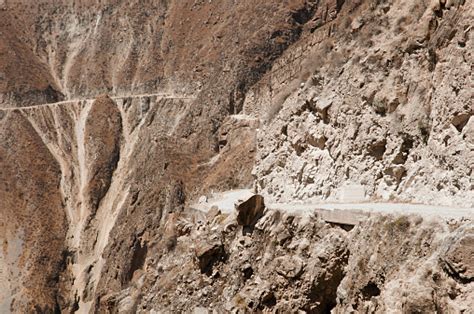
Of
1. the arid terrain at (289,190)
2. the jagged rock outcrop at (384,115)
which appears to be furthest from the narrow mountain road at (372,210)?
the jagged rock outcrop at (384,115)

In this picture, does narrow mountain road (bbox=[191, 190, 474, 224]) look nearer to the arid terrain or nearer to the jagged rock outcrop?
the arid terrain

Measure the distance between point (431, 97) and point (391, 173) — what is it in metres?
2.04

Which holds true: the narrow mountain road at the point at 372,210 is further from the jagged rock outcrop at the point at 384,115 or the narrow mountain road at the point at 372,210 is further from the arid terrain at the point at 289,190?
the jagged rock outcrop at the point at 384,115

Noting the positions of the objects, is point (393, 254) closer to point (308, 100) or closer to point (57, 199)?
point (308, 100)

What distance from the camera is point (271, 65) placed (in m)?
64.3

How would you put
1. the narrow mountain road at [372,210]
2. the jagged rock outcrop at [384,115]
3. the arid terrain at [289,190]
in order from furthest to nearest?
1. the jagged rock outcrop at [384,115]
2. the arid terrain at [289,190]
3. the narrow mountain road at [372,210]

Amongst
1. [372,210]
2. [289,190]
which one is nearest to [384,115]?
[372,210]

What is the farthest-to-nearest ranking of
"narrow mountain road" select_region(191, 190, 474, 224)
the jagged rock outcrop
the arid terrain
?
the jagged rock outcrop
the arid terrain
"narrow mountain road" select_region(191, 190, 474, 224)

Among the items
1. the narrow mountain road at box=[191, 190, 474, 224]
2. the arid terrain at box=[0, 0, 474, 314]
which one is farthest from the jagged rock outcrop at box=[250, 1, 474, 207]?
the narrow mountain road at box=[191, 190, 474, 224]

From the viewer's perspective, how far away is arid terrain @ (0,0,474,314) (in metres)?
12.4

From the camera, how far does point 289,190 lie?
19.5 metres

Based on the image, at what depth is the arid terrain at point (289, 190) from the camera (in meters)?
12.4

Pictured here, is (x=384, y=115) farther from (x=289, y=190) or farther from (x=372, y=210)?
(x=289, y=190)

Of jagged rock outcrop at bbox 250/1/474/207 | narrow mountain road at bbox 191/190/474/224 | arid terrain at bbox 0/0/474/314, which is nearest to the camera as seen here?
narrow mountain road at bbox 191/190/474/224
